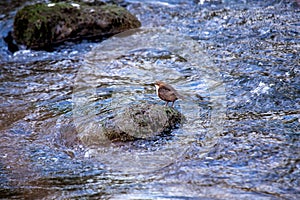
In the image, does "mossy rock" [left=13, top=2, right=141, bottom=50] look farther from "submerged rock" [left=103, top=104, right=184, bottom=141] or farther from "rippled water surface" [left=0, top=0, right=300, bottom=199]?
"submerged rock" [left=103, top=104, right=184, bottom=141]

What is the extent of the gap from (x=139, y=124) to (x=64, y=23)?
4223 millimetres

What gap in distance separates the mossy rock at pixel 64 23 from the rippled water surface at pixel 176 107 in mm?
307

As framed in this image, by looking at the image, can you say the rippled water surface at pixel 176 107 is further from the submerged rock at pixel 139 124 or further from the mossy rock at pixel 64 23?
the mossy rock at pixel 64 23

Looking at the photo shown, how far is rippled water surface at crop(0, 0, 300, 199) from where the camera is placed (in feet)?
13.8

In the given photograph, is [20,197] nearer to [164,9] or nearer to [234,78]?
[234,78]

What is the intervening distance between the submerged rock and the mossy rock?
3.77 meters

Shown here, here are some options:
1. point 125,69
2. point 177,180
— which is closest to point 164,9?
point 125,69

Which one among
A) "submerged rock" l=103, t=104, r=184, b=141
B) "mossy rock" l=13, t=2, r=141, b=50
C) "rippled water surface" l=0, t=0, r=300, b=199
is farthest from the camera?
"mossy rock" l=13, t=2, r=141, b=50

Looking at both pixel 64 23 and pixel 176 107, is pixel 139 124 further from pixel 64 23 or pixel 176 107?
pixel 64 23

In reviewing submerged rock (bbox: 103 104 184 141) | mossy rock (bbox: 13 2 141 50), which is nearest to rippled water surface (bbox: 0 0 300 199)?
submerged rock (bbox: 103 104 184 141)

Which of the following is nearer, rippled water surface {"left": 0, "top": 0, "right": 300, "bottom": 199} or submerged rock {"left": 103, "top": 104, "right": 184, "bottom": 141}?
rippled water surface {"left": 0, "top": 0, "right": 300, "bottom": 199}

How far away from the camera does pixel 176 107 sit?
5.73 m

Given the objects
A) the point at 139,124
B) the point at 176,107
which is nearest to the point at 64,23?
the point at 176,107

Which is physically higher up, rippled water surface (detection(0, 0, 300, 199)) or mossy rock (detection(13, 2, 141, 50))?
mossy rock (detection(13, 2, 141, 50))
